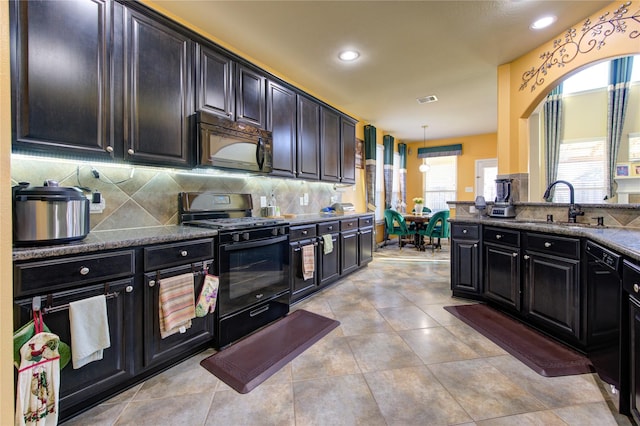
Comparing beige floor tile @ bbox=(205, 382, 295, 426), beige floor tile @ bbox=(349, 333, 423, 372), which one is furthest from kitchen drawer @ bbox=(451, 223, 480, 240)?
beige floor tile @ bbox=(205, 382, 295, 426)

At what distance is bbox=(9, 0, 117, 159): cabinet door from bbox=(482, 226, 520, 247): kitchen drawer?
331cm

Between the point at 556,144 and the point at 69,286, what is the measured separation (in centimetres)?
676

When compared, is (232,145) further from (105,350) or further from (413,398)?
(413,398)

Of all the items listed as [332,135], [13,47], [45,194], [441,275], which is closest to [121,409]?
[45,194]

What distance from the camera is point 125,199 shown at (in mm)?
2012

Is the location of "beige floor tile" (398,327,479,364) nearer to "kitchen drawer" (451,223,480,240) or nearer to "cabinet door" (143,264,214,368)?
"kitchen drawer" (451,223,480,240)

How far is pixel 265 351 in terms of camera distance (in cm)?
200

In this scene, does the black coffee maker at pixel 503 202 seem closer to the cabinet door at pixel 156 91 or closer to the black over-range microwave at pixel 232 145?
the black over-range microwave at pixel 232 145

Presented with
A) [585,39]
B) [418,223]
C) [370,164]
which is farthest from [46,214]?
[418,223]

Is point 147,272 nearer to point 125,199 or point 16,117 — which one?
point 125,199

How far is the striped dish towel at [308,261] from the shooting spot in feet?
9.52

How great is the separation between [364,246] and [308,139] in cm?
190

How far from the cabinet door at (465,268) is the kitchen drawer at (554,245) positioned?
63 centimetres

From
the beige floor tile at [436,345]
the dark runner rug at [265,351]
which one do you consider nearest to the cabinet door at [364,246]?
the dark runner rug at [265,351]
